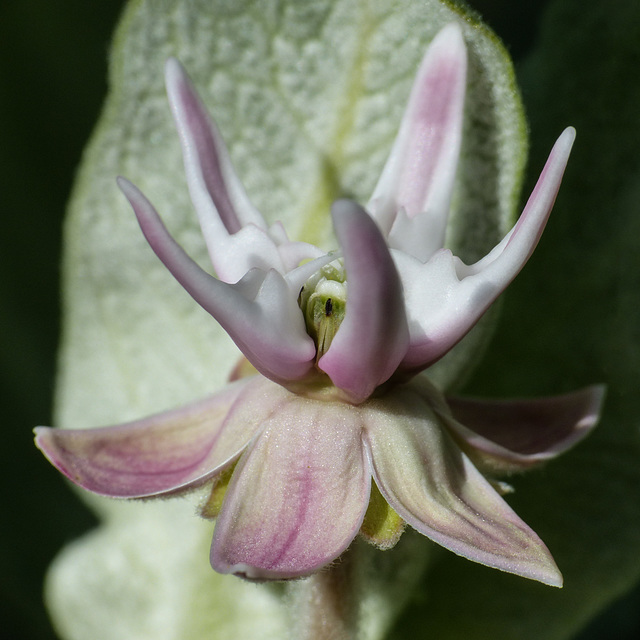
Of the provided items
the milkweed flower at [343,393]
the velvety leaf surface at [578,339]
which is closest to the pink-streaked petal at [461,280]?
the milkweed flower at [343,393]

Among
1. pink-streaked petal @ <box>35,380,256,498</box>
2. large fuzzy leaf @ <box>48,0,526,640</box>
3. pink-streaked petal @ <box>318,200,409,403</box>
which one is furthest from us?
large fuzzy leaf @ <box>48,0,526,640</box>

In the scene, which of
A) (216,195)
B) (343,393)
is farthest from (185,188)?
(343,393)

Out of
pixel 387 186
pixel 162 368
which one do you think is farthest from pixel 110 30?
pixel 387 186

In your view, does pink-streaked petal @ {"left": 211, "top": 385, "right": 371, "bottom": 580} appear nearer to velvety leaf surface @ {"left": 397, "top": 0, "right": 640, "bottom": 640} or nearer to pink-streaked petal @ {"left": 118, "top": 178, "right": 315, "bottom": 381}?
pink-streaked petal @ {"left": 118, "top": 178, "right": 315, "bottom": 381}

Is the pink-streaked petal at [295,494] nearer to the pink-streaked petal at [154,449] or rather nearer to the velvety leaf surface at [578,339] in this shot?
the pink-streaked petal at [154,449]

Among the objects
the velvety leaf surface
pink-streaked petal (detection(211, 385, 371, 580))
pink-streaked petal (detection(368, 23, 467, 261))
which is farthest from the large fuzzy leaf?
pink-streaked petal (detection(211, 385, 371, 580))
